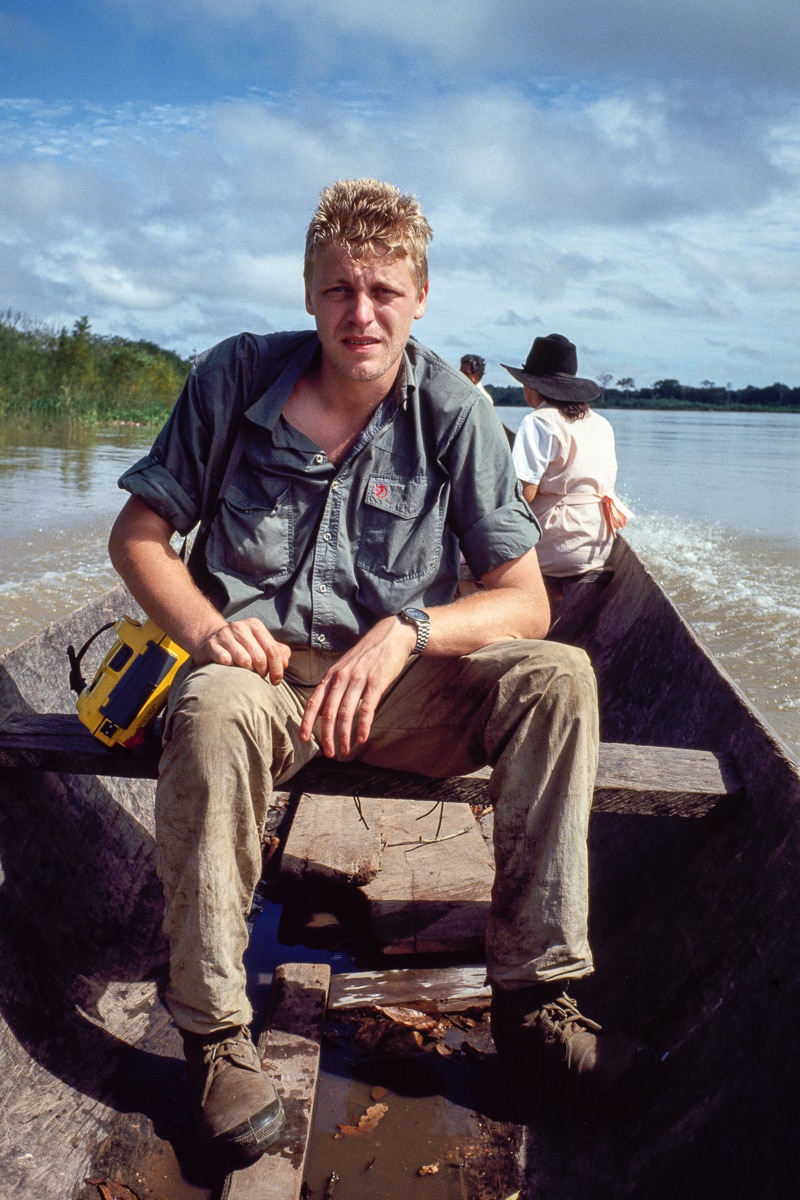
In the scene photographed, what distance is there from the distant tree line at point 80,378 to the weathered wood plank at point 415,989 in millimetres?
23811

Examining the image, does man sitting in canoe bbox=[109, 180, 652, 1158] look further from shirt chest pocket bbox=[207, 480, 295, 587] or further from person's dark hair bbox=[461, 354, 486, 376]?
person's dark hair bbox=[461, 354, 486, 376]

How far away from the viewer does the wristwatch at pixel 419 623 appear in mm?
2262

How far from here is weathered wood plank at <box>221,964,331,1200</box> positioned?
1841 millimetres

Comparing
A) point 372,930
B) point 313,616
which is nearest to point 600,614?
point 372,930

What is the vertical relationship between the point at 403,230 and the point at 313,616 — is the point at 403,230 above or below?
above

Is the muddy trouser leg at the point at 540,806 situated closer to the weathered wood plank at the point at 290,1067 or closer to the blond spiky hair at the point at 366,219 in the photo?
the weathered wood plank at the point at 290,1067

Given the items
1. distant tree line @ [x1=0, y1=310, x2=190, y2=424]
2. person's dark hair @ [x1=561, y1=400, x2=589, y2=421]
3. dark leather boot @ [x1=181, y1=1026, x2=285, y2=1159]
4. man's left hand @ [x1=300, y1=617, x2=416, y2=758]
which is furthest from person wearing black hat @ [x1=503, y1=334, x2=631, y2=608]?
distant tree line @ [x1=0, y1=310, x2=190, y2=424]

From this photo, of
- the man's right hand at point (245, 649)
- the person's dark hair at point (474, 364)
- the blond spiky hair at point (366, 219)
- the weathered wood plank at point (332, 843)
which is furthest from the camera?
the person's dark hair at point (474, 364)

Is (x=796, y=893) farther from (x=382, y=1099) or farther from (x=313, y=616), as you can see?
(x=313, y=616)

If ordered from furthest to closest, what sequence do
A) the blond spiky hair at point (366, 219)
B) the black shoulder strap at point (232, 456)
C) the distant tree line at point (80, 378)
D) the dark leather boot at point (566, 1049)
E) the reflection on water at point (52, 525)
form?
the distant tree line at point (80, 378) → the reflection on water at point (52, 525) → the black shoulder strap at point (232, 456) → the blond spiky hair at point (366, 219) → the dark leather boot at point (566, 1049)

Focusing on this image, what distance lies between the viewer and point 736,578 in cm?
1000

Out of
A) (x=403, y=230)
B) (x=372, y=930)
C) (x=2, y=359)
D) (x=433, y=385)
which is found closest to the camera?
(x=403, y=230)

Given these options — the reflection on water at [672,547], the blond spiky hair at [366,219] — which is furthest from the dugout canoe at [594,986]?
the reflection on water at [672,547]

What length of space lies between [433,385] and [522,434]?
2531 millimetres
